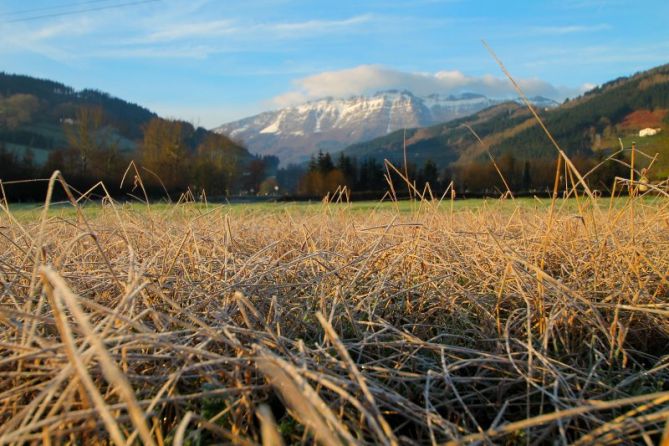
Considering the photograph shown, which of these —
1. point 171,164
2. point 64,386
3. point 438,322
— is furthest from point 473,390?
point 171,164

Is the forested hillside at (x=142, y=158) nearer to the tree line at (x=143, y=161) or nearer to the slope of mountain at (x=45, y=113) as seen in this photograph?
the tree line at (x=143, y=161)

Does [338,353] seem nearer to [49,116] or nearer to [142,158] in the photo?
[142,158]

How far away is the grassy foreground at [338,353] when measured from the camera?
109 cm

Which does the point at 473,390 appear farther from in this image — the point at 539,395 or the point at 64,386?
the point at 64,386

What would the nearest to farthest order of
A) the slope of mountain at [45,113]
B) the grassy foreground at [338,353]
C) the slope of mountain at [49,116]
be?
the grassy foreground at [338,353], the slope of mountain at [49,116], the slope of mountain at [45,113]

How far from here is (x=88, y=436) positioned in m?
1.17

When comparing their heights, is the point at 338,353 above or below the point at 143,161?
below

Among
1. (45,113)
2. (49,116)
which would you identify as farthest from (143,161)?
(45,113)

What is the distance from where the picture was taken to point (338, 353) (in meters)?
1.28

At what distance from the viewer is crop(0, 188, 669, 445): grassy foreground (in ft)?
3.59

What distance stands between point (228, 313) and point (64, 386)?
2.05 feet

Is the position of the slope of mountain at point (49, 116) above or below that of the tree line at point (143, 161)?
above

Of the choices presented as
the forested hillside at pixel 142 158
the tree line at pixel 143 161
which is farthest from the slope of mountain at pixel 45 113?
the tree line at pixel 143 161

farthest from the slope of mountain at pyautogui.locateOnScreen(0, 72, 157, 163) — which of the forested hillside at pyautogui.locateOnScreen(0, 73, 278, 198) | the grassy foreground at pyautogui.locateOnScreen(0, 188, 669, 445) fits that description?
the grassy foreground at pyautogui.locateOnScreen(0, 188, 669, 445)
